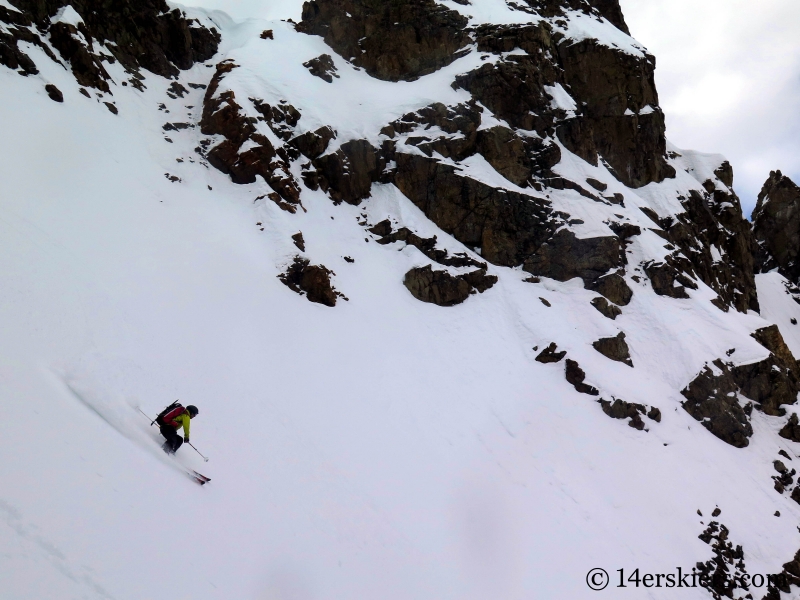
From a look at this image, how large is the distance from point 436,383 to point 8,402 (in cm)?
1479

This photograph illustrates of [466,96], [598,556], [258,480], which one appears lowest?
[258,480]

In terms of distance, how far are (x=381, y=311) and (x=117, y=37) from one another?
25153 mm

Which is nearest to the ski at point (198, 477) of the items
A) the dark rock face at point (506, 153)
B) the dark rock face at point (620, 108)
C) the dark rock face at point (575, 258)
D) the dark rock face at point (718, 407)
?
the dark rock face at point (718, 407)

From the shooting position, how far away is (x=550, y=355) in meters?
23.0

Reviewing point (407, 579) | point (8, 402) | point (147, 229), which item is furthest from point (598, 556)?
point (147, 229)

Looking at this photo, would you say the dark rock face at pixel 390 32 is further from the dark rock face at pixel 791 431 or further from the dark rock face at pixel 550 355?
the dark rock face at pixel 791 431

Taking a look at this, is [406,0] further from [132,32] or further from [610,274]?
[610,274]

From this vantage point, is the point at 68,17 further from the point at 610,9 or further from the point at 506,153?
the point at 610,9

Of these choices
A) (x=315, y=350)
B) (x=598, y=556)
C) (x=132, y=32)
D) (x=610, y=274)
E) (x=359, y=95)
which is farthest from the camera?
(x=359, y=95)

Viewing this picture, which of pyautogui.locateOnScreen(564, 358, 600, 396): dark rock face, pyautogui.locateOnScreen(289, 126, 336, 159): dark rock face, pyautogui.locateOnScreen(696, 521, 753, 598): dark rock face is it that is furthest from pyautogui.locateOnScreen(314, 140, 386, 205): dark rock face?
pyautogui.locateOnScreen(696, 521, 753, 598): dark rock face

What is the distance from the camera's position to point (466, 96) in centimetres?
3347

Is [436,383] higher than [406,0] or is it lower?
lower

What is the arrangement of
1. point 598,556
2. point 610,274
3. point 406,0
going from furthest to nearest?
point 406,0 < point 610,274 < point 598,556

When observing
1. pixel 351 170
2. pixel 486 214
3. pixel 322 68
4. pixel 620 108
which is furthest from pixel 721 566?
pixel 322 68
